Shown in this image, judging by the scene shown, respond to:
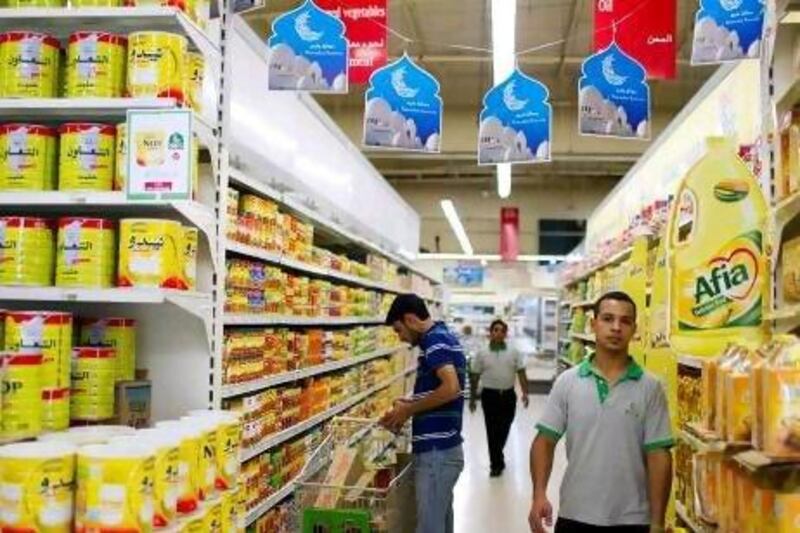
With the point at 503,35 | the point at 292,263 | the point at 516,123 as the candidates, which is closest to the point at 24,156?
the point at 292,263

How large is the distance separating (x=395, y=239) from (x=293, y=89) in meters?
6.84

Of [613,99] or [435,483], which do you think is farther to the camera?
[613,99]

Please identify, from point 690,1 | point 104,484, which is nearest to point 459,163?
point 690,1

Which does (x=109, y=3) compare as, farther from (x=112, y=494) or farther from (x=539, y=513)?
(x=539, y=513)

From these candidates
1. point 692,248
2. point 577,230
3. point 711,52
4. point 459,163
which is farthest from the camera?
point 577,230

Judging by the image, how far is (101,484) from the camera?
2.17 meters

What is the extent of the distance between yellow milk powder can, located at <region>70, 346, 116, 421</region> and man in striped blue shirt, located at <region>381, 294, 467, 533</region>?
6.52 feet

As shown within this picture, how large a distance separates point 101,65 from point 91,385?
43.4 inches

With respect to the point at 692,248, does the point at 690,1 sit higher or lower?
higher

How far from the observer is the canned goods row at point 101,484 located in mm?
2170

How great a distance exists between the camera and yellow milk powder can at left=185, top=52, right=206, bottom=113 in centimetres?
313

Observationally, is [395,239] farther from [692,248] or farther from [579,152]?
[692,248]

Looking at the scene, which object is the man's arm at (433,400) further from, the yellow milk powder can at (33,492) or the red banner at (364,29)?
the red banner at (364,29)

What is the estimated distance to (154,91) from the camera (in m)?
3.02
